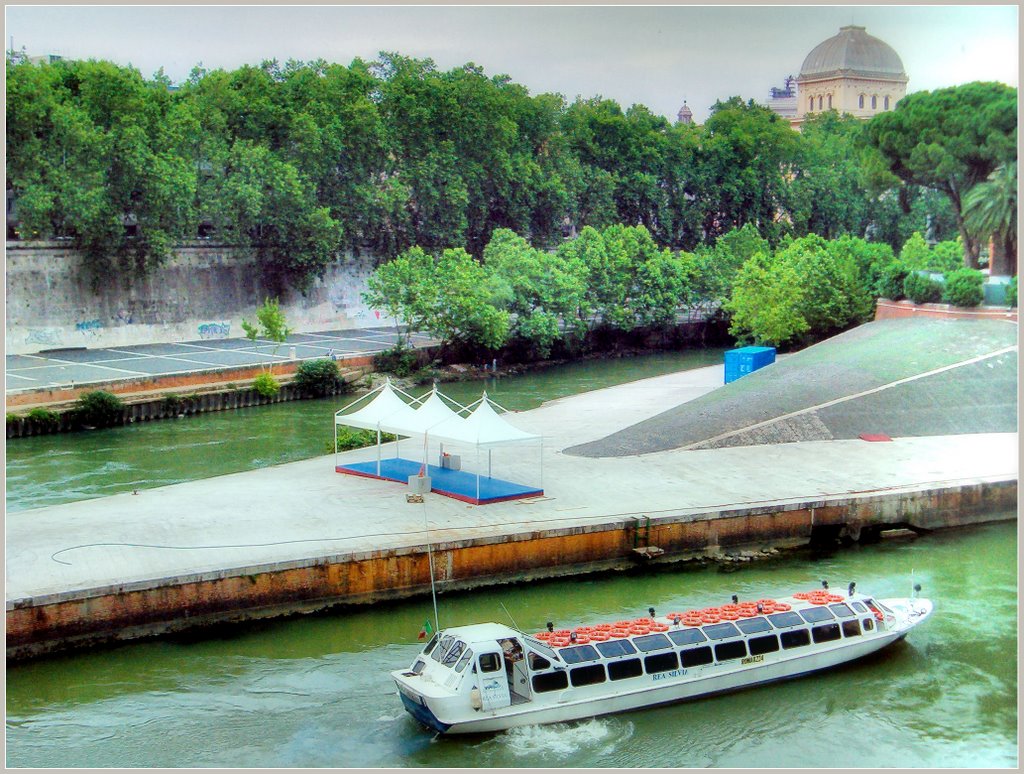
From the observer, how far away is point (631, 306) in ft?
214

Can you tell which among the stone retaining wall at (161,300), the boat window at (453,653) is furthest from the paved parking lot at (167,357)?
the boat window at (453,653)

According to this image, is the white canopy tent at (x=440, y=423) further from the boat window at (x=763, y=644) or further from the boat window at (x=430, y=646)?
the boat window at (x=763, y=644)

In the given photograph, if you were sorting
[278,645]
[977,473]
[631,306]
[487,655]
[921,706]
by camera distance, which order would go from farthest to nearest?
[631,306] → [977,473] → [278,645] → [921,706] → [487,655]

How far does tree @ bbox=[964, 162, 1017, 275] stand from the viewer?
164ft

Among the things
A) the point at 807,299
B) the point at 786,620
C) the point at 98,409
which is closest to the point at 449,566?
the point at 786,620

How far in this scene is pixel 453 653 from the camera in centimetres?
1906

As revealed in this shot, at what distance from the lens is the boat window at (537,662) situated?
19.1 m

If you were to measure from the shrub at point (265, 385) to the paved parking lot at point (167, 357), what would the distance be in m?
1.94

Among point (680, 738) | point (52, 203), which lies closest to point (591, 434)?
point (680, 738)

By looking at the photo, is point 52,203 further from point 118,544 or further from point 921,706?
point 921,706

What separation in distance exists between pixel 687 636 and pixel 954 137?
3972 centimetres

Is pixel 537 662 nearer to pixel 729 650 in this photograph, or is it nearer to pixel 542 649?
pixel 542 649

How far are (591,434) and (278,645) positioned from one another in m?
15.9

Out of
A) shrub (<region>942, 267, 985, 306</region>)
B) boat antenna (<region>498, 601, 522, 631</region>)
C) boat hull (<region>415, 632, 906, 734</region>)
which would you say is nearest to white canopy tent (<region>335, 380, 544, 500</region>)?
boat antenna (<region>498, 601, 522, 631</region>)
